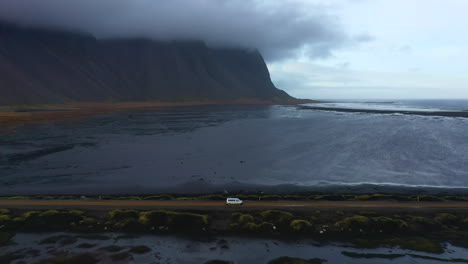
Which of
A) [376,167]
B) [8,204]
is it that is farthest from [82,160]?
[376,167]

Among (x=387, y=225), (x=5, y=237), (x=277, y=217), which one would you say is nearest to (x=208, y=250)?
(x=277, y=217)

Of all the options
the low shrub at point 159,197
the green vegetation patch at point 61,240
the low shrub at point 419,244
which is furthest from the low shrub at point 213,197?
the low shrub at point 419,244


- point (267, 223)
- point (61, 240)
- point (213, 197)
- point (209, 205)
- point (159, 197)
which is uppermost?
point (209, 205)

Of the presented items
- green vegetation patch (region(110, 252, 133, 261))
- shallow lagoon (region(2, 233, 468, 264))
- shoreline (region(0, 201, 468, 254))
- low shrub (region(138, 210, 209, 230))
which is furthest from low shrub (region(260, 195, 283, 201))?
green vegetation patch (region(110, 252, 133, 261))

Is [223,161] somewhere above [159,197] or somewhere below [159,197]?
above

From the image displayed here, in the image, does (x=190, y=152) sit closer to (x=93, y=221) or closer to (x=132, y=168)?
(x=132, y=168)

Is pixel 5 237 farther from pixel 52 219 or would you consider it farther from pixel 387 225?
pixel 387 225
